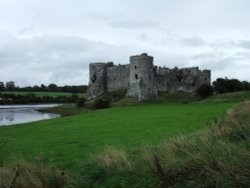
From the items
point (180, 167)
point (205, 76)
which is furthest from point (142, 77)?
point (180, 167)

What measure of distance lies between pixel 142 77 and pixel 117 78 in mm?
10547

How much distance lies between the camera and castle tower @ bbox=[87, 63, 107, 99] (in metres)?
74.2

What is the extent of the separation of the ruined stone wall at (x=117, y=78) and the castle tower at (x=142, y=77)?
7.08m

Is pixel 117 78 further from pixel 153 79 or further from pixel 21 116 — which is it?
pixel 21 116

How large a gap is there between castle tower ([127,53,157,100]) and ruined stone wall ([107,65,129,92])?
708cm

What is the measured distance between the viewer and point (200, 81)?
7444 cm

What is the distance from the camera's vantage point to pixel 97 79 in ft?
243

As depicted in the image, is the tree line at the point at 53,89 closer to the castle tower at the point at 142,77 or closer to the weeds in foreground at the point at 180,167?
the castle tower at the point at 142,77

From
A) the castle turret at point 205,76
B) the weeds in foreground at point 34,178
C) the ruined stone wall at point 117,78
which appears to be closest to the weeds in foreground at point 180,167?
the weeds in foreground at point 34,178

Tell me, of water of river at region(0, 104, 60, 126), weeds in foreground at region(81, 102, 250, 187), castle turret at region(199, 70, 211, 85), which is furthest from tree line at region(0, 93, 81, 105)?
weeds in foreground at region(81, 102, 250, 187)

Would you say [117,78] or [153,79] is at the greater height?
[117,78]

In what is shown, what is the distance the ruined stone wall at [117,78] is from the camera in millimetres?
71062

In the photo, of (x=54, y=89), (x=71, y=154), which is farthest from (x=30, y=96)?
(x=71, y=154)

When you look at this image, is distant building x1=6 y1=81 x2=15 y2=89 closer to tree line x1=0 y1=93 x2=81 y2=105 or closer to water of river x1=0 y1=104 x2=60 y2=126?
tree line x1=0 y1=93 x2=81 y2=105
